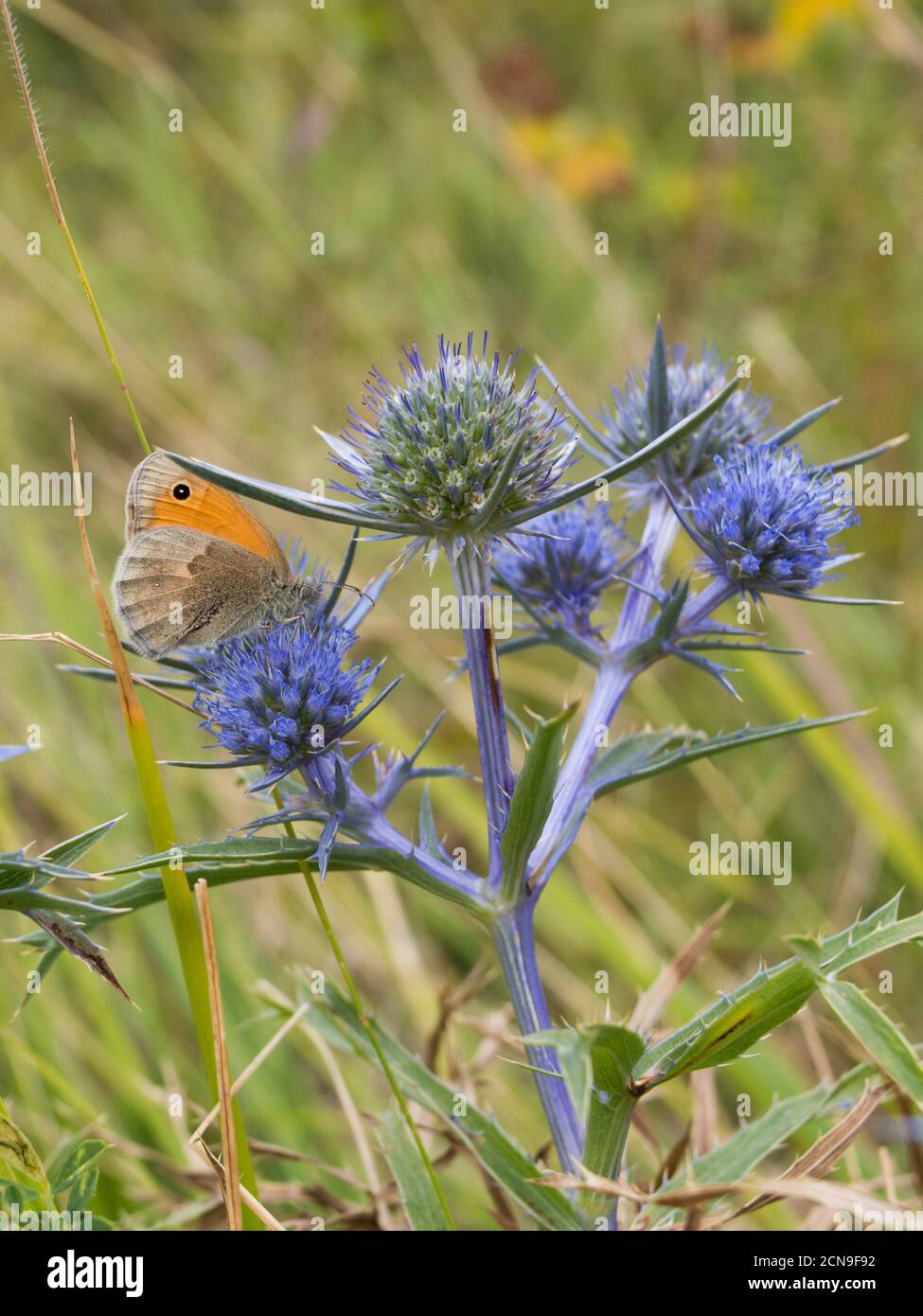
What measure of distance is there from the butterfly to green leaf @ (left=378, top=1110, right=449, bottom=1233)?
2.54ft

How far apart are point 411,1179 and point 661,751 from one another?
28.2 inches

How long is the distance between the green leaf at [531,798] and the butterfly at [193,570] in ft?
1.58

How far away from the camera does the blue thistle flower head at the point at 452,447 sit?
1481 mm

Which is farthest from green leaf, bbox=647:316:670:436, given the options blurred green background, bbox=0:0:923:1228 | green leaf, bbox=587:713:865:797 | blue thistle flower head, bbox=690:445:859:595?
blurred green background, bbox=0:0:923:1228

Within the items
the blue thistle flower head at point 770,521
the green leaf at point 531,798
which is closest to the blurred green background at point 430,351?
the green leaf at point 531,798

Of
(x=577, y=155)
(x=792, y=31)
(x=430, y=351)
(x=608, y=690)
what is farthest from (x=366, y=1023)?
(x=792, y=31)

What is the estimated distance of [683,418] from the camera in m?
1.88

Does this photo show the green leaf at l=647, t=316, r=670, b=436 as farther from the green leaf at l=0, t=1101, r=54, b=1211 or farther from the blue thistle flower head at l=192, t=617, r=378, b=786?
the green leaf at l=0, t=1101, r=54, b=1211

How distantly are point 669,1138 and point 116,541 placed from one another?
2.96 metres

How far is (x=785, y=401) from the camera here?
471cm

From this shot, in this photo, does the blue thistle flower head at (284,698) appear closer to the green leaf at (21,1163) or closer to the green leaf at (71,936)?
the green leaf at (71,936)

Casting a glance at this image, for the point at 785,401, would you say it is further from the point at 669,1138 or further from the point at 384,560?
the point at 669,1138
